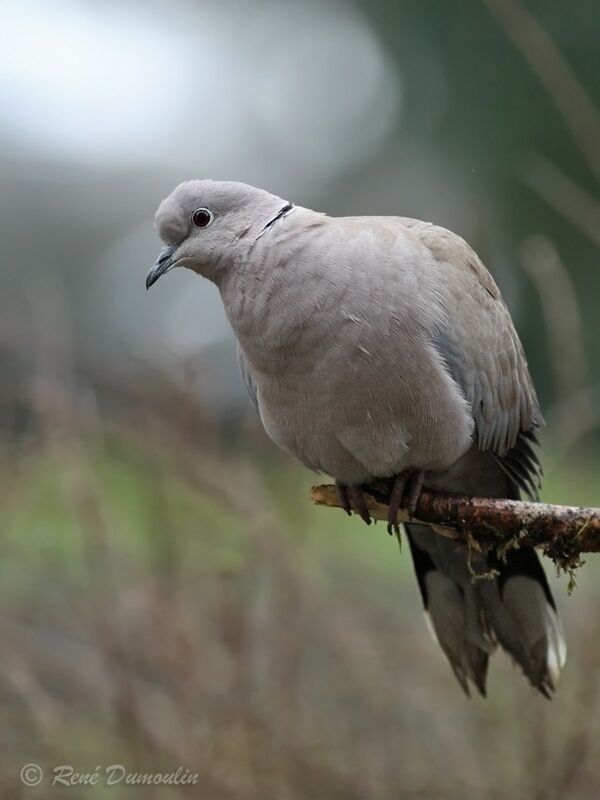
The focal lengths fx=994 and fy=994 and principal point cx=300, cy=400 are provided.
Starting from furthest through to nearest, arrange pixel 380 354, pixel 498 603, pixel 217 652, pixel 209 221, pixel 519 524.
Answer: pixel 217 652 → pixel 498 603 → pixel 209 221 → pixel 380 354 → pixel 519 524

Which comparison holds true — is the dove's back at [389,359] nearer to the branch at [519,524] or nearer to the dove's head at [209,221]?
the dove's head at [209,221]

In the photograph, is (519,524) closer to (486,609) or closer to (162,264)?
(486,609)

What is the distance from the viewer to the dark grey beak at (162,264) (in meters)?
2.50

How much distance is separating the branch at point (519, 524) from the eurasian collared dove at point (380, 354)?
0.13 metres

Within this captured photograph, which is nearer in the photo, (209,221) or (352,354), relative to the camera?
(352,354)

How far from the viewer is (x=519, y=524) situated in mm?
2195

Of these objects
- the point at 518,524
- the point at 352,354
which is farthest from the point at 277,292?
the point at 518,524

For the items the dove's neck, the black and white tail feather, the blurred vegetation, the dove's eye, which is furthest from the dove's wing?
the blurred vegetation

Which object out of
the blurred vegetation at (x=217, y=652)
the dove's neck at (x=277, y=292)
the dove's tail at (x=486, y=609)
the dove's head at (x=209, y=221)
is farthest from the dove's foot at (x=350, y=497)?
the blurred vegetation at (x=217, y=652)

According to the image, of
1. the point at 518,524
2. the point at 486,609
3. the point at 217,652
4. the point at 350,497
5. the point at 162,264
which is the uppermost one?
the point at 162,264

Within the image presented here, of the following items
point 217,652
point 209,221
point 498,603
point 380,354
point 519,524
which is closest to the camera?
point 519,524

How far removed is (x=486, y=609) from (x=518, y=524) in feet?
2.28

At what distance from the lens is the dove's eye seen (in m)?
2.52

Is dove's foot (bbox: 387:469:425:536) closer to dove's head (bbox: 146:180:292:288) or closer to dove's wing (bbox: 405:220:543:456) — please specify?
dove's wing (bbox: 405:220:543:456)
